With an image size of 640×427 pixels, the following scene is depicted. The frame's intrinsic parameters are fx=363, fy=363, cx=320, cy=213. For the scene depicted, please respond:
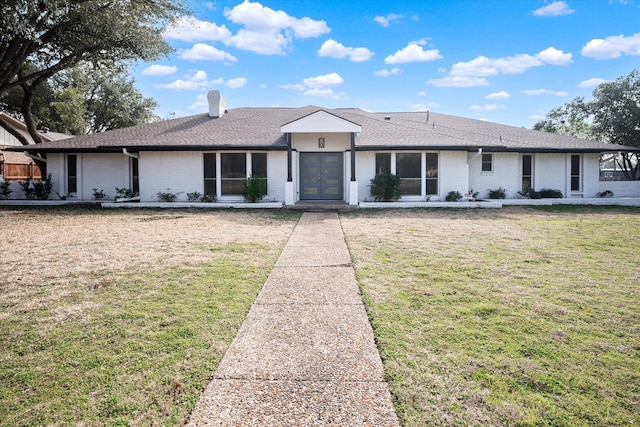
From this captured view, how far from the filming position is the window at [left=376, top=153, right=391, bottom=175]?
53.9 ft

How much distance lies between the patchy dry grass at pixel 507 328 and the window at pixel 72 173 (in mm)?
15620

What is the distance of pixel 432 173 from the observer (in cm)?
1655

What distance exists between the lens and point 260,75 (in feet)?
84.7

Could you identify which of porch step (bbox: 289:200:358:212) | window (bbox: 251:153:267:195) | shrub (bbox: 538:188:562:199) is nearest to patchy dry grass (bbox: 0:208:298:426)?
porch step (bbox: 289:200:358:212)

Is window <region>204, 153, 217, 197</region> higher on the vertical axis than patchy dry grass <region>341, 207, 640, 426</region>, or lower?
higher

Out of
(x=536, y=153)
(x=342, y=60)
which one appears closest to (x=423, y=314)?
(x=536, y=153)

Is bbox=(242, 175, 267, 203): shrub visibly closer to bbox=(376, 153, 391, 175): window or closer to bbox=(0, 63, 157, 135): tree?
bbox=(376, 153, 391, 175): window

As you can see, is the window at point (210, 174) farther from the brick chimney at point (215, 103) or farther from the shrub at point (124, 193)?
the brick chimney at point (215, 103)

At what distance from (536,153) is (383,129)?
742cm

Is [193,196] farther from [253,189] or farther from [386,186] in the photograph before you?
[386,186]

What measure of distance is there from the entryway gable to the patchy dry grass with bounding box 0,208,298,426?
7.45 metres

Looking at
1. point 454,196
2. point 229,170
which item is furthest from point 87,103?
point 454,196

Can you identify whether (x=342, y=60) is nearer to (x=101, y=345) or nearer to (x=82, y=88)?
(x=101, y=345)

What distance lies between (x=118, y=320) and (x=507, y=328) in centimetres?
408
